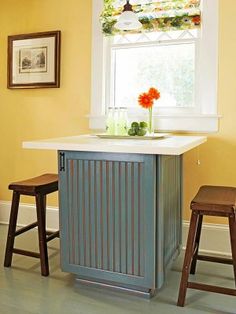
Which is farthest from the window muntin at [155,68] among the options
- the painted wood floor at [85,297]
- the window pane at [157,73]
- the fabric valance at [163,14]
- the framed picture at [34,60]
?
the painted wood floor at [85,297]

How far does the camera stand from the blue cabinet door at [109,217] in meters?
2.06

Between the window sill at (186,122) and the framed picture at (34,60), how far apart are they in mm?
889

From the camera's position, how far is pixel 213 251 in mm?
2965

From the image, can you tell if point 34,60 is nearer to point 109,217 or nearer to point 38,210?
point 38,210

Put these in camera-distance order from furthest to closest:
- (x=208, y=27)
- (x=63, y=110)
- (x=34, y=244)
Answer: (x=63, y=110)
(x=34, y=244)
(x=208, y=27)

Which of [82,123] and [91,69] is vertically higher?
[91,69]

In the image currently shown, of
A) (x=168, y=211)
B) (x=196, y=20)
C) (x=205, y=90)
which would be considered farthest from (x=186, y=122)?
(x=168, y=211)

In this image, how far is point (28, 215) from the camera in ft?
11.9

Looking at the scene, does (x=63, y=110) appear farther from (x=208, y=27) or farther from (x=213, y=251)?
(x=213, y=251)

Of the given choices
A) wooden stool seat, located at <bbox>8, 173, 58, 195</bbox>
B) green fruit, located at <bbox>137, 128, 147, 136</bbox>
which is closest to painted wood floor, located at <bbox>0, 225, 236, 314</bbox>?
wooden stool seat, located at <bbox>8, 173, 58, 195</bbox>

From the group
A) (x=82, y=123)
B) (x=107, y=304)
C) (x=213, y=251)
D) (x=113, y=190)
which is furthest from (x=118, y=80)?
(x=107, y=304)

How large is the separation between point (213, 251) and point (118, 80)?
5.34 feet

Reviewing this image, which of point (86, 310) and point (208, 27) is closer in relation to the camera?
point (86, 310)

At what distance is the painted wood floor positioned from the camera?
2.08 metres
